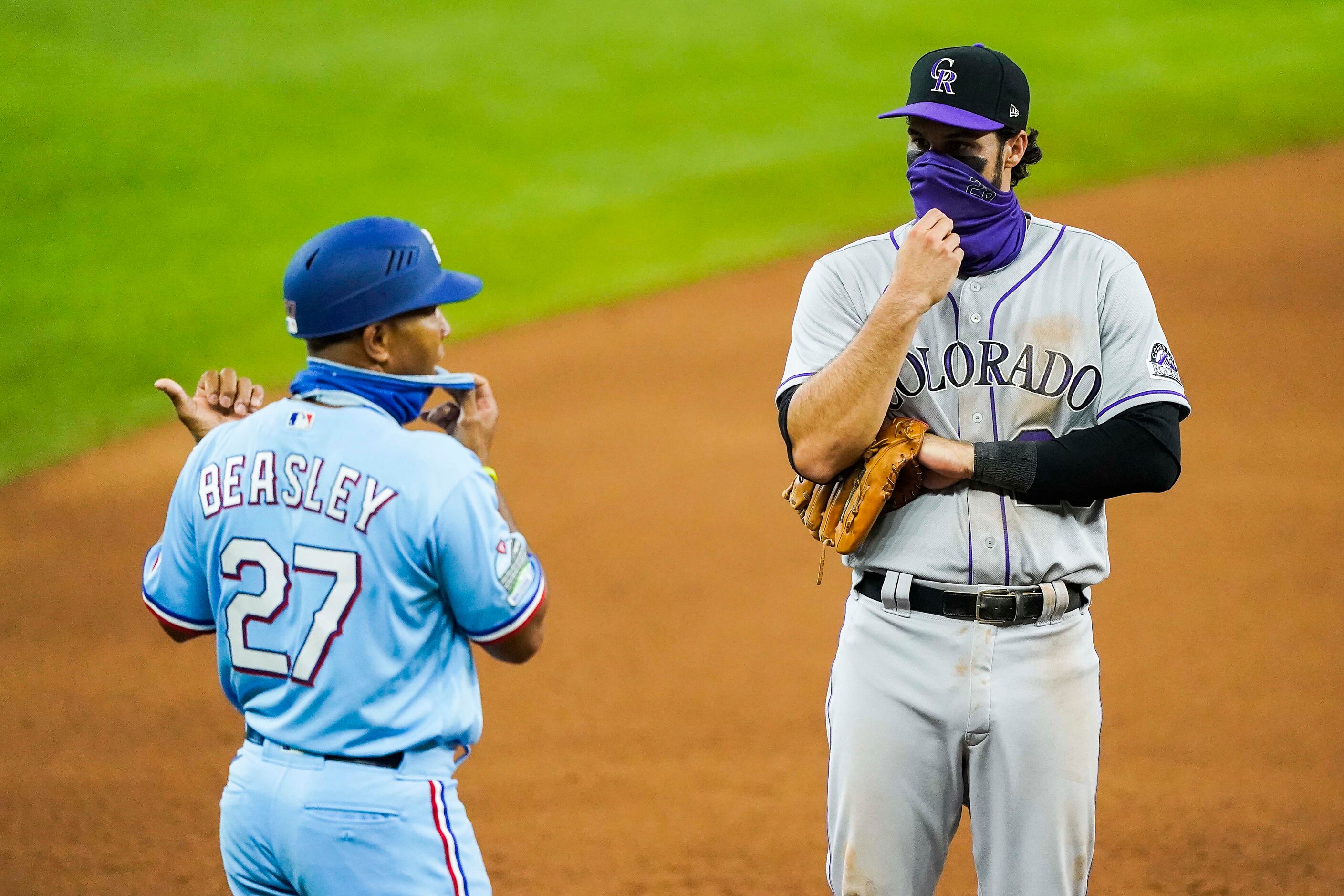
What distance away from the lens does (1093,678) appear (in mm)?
2775

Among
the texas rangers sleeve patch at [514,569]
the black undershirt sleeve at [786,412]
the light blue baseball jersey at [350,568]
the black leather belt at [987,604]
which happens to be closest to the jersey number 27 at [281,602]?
the light blue baseball jersey at [350,568]

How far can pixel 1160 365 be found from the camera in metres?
2.72

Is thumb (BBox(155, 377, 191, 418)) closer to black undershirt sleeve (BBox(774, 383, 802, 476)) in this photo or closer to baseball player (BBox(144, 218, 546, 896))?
baseball player (BBox(144, 218, 546, 896))

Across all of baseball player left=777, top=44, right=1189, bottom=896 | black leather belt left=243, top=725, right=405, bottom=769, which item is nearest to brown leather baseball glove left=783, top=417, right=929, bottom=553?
baseball player left=777, top=44, right=1189, bottom=896

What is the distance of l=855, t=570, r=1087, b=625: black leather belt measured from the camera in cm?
270

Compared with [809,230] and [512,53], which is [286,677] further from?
[512,53]

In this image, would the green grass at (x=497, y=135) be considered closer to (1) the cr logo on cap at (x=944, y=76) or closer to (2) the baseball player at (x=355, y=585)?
(2) the baseball player at (x=355, y=585)

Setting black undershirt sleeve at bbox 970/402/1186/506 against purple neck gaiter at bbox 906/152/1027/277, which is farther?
purple neck gaiter at bbox 906/152/1027/277

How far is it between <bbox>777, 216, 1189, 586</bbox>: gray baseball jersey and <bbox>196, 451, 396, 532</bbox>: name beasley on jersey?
0.98 meters

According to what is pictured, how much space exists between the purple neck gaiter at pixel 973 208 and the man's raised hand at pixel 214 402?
1451 millimetres

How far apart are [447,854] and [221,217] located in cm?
1249

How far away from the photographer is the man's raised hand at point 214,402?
108 inches

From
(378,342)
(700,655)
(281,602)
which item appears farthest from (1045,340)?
(700,655)

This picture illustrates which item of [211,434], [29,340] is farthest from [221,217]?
[211,434]
